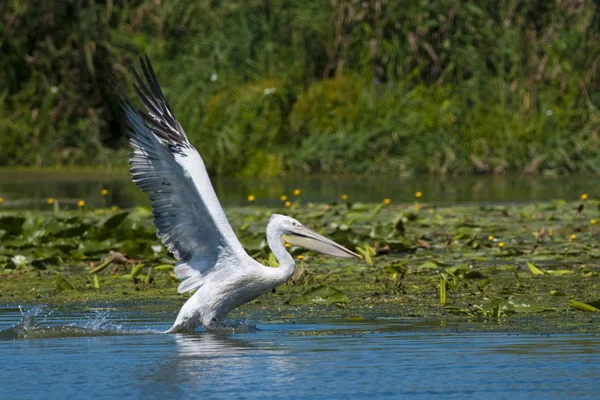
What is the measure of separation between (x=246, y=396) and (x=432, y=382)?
766 mm

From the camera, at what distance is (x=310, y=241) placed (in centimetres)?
754

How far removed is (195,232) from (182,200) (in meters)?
0.24

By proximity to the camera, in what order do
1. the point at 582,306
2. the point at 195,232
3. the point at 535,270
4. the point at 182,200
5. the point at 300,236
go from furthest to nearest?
the point at 535,270
the point at 300,236
the point at 195,232
the point at 182,200
the point at 582,306

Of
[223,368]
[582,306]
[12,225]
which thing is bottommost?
[223,368]

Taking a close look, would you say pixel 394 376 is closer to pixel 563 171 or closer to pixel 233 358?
pixel 233 358

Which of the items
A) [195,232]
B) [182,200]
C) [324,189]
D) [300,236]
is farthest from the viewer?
[324,189]

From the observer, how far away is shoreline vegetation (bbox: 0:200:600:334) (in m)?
7.16

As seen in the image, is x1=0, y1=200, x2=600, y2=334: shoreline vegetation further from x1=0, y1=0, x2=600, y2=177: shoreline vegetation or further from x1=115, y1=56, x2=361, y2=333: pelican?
x1=0, y1=0, x2=600, y2=177: shoreline vegetation

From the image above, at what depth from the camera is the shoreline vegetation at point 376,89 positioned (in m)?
16.9

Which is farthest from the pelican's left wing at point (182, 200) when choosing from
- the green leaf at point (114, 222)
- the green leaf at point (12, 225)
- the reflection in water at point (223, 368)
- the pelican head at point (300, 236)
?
the green leaf at point (12, 225)

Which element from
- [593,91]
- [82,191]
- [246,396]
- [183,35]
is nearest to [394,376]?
[246,396]

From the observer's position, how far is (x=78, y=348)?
641 centimetres

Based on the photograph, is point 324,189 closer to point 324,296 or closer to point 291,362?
point 324,296

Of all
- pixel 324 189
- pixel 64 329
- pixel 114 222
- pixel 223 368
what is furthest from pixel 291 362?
pixel 324 189
